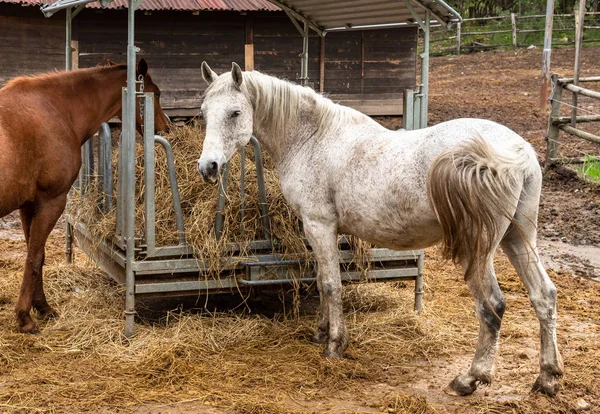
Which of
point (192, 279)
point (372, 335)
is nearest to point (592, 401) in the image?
point (372, 335)

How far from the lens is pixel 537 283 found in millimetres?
3932

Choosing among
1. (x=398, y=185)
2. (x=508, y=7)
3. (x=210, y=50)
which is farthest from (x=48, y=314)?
(x=508, y=7)

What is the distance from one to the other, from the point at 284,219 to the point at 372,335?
97cm

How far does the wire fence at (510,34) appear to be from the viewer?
2375 centimetres

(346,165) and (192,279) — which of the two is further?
(192,279)

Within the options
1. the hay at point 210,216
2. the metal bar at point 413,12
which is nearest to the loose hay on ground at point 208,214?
the hay at point 210,216

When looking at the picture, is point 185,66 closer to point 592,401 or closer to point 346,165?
point 346,165

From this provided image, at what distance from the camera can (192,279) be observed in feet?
16.1

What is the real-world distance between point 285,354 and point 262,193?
107 cm

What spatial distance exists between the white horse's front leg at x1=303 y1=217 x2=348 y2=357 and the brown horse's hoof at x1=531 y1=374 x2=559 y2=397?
1.16 m

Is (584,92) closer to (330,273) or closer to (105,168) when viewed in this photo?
(330,273)

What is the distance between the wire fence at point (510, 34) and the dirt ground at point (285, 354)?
1823 centimetres

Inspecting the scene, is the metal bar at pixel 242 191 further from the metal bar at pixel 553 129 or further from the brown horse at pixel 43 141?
the metal bar at pixel 553 129

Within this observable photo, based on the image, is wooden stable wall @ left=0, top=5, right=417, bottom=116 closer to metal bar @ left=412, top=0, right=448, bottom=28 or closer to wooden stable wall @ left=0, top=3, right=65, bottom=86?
wooden stable wall @ left=0, top=3, right=65, bottom=86
